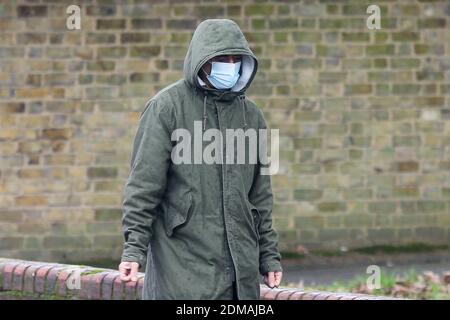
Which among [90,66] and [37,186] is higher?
[90,66]

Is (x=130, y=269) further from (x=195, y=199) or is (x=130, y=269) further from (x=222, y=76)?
(x=222, y=76)

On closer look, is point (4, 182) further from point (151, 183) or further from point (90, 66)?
point (151, 183)

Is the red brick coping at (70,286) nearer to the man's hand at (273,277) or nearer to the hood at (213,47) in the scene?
the man's hand at (273,277)

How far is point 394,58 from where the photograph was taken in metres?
12.6

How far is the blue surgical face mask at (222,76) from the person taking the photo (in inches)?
225

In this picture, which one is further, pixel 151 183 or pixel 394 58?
pixel 394 58

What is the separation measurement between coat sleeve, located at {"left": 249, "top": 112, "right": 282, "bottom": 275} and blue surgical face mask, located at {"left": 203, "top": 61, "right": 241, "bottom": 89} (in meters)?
0.25

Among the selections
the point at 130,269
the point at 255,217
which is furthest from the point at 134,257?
the point at 255,217

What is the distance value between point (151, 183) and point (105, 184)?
22.5 ft

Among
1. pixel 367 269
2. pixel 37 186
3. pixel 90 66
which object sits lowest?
pixel 367 269

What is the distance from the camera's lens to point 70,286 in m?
8.07

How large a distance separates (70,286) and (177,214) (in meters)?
2.65

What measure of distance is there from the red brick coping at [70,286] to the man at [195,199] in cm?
188
